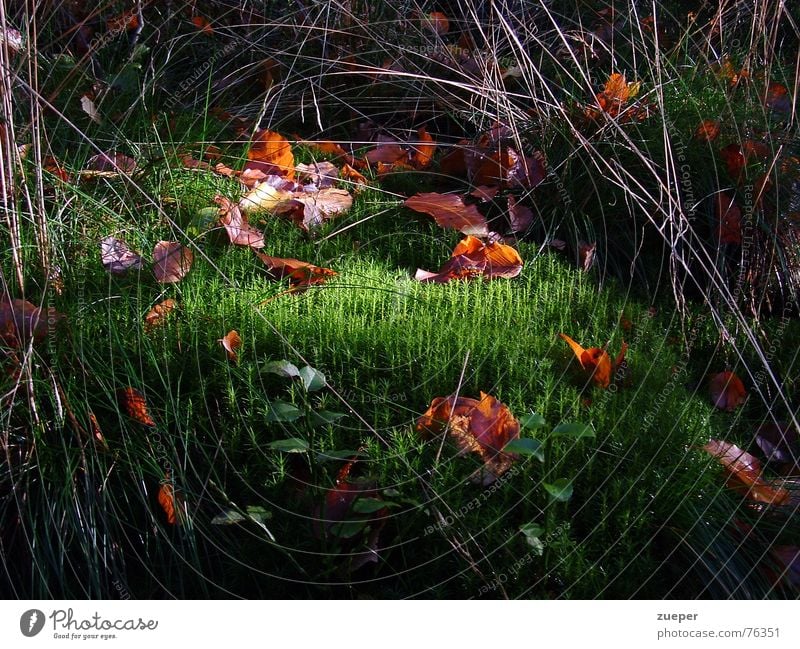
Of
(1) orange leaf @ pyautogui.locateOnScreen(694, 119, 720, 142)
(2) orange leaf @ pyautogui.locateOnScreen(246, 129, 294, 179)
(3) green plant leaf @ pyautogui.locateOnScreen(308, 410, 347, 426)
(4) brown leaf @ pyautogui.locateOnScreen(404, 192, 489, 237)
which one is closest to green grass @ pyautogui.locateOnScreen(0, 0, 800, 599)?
(3) green plant leaf @ pyautogui.locateOnScreen(308, 410, 347, 426)

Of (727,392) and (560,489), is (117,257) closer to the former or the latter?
(560,489)

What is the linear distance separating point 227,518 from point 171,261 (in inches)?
28.5

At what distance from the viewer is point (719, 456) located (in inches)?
70.2

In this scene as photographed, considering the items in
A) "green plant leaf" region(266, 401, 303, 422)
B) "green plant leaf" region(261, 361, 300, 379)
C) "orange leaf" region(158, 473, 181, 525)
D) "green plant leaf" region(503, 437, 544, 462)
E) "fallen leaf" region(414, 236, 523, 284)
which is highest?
"fallen leaf" region(414, 236, 523, 284)

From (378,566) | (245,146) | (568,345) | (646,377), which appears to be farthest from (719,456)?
(245,146)

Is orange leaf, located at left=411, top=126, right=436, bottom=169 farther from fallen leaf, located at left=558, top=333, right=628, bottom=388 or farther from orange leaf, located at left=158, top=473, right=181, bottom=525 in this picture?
orange leaf, located at left=158, top=473, right=181, bottom=525

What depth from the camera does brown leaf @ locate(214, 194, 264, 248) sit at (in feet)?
7.50

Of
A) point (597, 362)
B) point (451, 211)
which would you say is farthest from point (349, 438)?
point (451, 211)

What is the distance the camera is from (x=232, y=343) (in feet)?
6.22

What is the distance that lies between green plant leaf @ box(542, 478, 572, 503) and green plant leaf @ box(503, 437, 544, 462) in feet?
0.17

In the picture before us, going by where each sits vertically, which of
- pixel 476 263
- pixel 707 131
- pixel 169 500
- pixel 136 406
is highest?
pixel 707 131

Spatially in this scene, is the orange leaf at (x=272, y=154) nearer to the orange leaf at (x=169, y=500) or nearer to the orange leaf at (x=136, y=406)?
the orange leaf at (x=136, y=406)

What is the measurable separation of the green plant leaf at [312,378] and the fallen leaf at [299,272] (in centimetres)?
42
